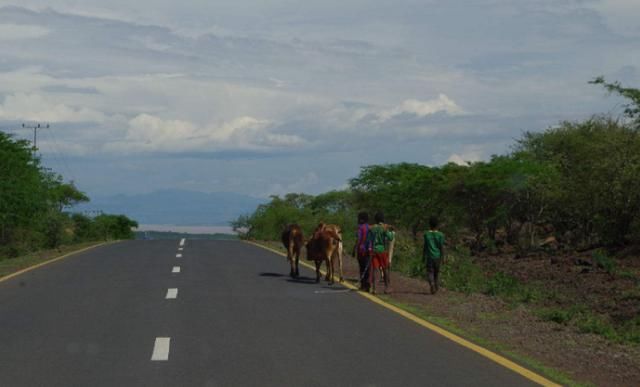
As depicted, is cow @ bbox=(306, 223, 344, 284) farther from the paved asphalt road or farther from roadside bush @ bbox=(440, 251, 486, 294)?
roadside bush @ bbox=(440, 251, 486, 294)

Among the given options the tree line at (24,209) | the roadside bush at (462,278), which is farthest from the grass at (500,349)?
the tree line at (24,209)

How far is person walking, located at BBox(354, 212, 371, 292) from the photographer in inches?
764

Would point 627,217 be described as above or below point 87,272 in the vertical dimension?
above

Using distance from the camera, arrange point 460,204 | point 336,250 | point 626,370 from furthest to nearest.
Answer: point 460,204
point 336,250
point 626,370

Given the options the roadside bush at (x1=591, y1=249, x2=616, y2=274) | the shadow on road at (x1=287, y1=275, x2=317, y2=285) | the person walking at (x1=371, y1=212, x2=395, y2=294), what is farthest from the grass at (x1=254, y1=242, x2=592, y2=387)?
the shadow on road at (x1=287, y1=275, x2=317, y2=285)

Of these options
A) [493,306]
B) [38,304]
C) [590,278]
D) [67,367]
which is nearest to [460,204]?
[590,278]

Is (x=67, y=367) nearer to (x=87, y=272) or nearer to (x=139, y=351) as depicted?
(x=139, y=351)

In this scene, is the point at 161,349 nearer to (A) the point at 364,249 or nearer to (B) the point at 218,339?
(B) the point at 218,339

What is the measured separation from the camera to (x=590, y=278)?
955 inches

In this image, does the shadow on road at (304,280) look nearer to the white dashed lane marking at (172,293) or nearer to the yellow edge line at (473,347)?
the white dashed lane marking at (172,293)

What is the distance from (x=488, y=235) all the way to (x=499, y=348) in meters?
30.8

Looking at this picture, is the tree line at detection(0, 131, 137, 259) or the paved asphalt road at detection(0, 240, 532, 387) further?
the tree line at detection(0, 131, 137, 259)

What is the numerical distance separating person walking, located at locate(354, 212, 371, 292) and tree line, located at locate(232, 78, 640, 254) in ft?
38.2

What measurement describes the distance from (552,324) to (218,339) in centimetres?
579
